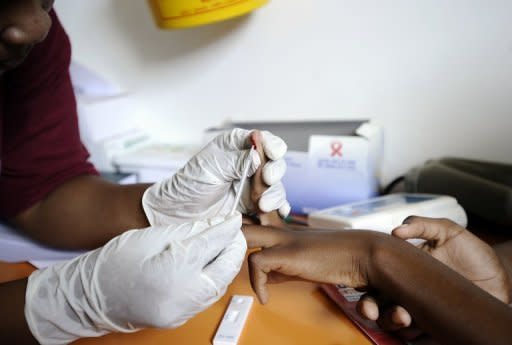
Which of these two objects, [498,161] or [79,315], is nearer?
[79,315]

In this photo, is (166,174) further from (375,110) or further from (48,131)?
(375,110)

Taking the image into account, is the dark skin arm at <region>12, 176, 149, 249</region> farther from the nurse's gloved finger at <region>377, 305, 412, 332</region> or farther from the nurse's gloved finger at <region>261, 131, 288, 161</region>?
the nurse's gloved finger at <region>377, 305, 412, 332</region>

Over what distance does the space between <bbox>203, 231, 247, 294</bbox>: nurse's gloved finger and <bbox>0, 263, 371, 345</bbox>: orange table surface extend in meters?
0.11

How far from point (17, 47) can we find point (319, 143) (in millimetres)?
665

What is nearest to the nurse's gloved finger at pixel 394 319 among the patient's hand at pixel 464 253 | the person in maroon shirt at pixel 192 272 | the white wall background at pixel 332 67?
the person in maroon shirt at pixel 192 272

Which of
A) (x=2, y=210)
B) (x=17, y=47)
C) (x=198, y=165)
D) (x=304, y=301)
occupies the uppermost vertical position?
(x=17, y=47)

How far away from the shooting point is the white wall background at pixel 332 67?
94 cm

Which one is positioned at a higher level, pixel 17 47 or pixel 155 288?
pixel 17 47

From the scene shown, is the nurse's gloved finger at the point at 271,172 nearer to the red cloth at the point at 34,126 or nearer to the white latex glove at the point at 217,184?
the white latex glove at the point at 217,184

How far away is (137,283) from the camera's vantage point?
1.58 feet

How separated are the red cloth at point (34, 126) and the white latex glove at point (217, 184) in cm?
26

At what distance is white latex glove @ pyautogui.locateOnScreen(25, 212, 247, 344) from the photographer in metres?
0.48

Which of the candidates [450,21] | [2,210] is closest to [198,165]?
[2,210]

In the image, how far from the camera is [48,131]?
0.84 metres
